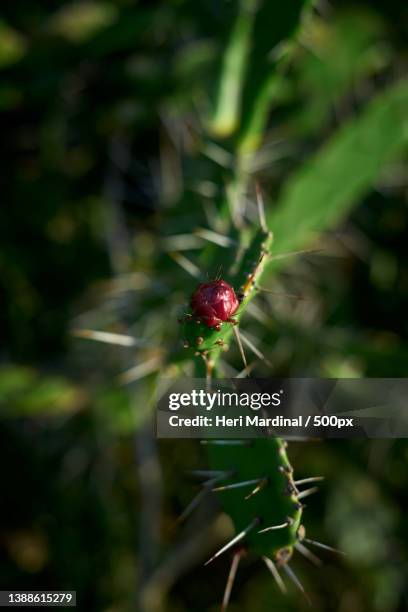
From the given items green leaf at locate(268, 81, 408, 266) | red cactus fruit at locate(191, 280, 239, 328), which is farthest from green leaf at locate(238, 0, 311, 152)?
red cactus fruit at locate(191, 280, 239, 328)

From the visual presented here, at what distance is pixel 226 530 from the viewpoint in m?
2.22

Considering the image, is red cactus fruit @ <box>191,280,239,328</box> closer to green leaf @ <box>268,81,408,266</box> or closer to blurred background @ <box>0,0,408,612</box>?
green leaf @ <box>268,81,408,266</box>

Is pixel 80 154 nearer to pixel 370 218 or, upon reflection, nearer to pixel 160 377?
pixel 370 218

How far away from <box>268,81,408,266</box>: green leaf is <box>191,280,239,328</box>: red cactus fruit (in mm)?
884

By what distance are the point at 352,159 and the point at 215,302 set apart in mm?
1075

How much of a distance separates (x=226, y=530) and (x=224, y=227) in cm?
110

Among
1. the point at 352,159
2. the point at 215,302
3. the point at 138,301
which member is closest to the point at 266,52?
the point at 352,159

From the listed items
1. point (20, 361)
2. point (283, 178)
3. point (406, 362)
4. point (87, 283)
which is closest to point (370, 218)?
point (283, 178)

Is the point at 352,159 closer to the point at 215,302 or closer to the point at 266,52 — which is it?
the point at 266,52

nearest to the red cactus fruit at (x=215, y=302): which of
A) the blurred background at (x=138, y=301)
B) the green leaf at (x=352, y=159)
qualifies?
the green leaf at (x=352, y=159)

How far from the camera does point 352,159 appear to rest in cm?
184

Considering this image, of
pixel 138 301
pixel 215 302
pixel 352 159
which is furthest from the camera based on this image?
pixel 138 301

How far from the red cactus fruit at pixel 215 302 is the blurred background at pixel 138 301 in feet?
3.45

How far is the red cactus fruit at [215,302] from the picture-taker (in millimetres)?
933
